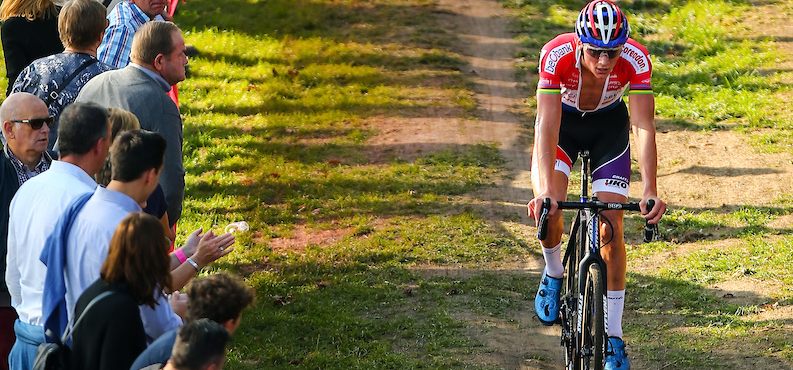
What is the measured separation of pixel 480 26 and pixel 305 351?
9401 mm

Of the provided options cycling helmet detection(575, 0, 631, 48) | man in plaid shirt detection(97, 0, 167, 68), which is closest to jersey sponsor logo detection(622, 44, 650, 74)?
cycling helmet detection(575, 0, 631, 48)

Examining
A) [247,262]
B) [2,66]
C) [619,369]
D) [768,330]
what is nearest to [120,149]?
[619,369]

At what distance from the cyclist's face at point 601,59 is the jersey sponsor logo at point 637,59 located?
209 millimetres

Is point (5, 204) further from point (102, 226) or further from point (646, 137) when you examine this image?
point (646, 137)

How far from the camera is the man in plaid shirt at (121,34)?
628cm

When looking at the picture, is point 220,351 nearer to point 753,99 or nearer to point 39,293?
point 39,293

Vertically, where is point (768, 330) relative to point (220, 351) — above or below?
below

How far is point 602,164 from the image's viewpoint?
5469mm

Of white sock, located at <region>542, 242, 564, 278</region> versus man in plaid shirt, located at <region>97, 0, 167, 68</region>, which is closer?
white sock, located at <region>542, 242, 564, 278</region>

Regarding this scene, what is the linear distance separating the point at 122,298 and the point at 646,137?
3398 mm

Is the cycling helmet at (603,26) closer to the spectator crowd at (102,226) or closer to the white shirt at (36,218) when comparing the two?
the spectator crowd at (102,226)

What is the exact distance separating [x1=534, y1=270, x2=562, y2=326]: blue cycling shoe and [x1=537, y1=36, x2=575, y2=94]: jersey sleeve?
1398mm

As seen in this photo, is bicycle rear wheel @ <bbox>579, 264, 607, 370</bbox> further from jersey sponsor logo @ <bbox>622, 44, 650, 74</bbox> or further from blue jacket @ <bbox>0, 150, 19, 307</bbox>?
blue jacket @ <bbox>0, 150, 19, 307</bbox>

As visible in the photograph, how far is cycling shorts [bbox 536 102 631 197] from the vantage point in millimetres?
5391
